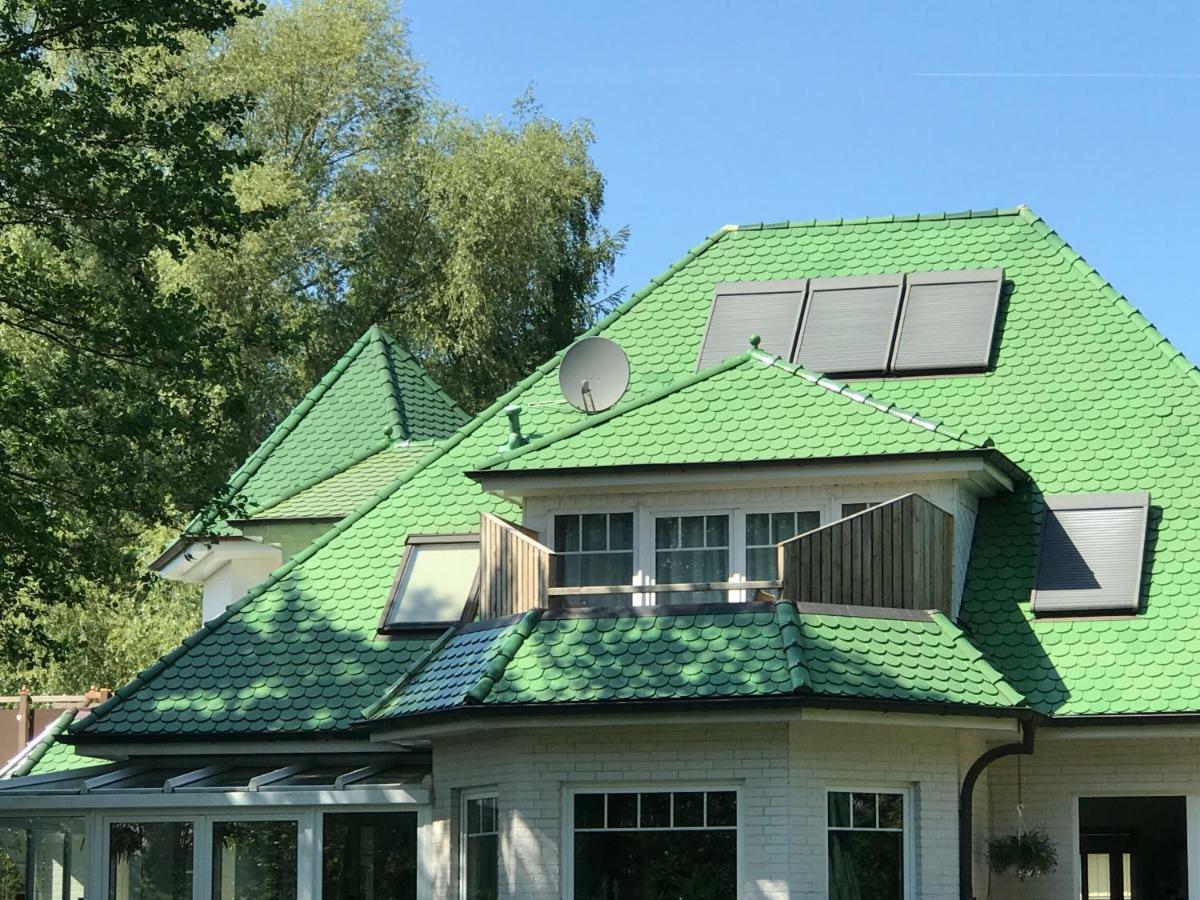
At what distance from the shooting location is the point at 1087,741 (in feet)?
70.6

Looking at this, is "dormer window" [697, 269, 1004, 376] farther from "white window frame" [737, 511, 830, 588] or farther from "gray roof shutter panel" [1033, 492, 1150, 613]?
"white window frame" [737, 511, 830, 588]

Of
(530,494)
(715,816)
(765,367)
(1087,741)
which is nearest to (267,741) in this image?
(530,494)

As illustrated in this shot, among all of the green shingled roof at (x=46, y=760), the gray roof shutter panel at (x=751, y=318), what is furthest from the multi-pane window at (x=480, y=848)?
the gray roof shutter panel at (x=751, y=318)

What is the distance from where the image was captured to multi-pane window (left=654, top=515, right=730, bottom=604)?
71.5 feet

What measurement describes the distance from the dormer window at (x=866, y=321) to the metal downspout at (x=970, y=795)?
5623mm

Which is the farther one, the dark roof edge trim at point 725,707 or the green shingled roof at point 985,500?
the green shingled roof at point 985,500

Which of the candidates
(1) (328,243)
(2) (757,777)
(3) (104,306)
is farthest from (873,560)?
(1) (328,243)

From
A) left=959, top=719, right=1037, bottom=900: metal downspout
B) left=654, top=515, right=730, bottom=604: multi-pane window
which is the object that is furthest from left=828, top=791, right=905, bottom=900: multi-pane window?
left=654, top=515, right=730, bottom=604: multi-pane window

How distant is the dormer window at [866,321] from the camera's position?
82.5 feet

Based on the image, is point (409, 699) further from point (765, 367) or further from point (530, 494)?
point (765, 367)

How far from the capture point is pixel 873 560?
67.9 ft

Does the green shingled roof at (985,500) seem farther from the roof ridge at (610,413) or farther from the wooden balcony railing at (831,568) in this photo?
the wooden balcony railing at (831,568)

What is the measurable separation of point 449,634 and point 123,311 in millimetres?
5203

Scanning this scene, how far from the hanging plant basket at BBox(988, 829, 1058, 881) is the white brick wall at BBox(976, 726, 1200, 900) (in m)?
0.29
